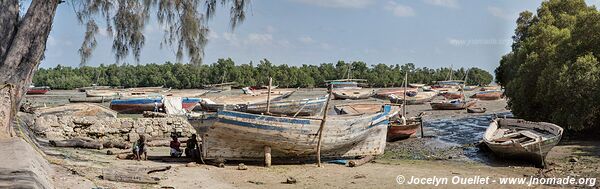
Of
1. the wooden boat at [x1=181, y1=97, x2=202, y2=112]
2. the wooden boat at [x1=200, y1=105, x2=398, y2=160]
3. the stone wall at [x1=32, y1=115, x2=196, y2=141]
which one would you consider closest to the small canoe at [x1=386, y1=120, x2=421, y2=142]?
the wooden boat at [x1=200, y1=105, x2=398, y2=160]

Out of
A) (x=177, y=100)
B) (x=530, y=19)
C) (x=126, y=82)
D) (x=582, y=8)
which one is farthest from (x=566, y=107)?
(x=126, y=82)

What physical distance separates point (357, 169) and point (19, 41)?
330 inches

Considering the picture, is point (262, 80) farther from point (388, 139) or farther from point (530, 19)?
point (388, 139)

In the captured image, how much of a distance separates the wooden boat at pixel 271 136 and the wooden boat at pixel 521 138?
4173 millimetres

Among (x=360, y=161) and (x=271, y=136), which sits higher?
(x=271, y=136)

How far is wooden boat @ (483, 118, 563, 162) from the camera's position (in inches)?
545

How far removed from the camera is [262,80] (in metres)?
87.3

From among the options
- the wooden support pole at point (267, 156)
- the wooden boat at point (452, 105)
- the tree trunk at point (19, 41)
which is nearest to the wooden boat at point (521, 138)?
the wooden support pole at point (267, 156)

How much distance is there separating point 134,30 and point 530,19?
1110 inches

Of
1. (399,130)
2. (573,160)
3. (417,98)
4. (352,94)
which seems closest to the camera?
(573,160)

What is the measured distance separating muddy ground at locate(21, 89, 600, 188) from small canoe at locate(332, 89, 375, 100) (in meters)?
34.9

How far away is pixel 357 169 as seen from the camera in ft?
44.8

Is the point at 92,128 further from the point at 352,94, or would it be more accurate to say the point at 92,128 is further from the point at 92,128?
the point at 352,94

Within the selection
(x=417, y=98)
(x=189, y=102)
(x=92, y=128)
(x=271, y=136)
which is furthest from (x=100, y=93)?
(x=271, y=136)
